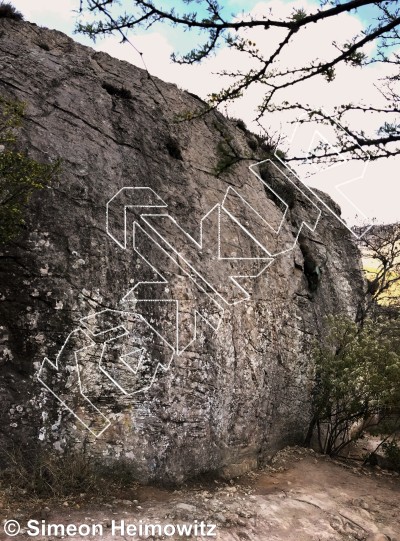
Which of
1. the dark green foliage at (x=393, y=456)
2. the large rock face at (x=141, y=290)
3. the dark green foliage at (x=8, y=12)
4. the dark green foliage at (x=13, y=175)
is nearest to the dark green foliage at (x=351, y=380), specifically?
the large rock face at (x=141, y=290)

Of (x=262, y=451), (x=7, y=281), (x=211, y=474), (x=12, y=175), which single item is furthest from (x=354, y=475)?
(x=12, y=175)

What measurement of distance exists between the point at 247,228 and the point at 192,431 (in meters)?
4.26

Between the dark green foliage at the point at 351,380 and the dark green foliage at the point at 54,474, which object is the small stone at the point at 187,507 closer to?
the dark green foliage at the point at 54,474

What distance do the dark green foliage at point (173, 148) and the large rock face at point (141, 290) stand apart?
2 cm

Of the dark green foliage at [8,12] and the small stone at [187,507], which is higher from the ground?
the dark green foliage at [8,12]

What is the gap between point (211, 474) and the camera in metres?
6.78

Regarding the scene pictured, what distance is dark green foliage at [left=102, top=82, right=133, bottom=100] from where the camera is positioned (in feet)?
29.7

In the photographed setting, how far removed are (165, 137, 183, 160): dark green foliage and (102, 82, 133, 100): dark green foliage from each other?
122 centimetres

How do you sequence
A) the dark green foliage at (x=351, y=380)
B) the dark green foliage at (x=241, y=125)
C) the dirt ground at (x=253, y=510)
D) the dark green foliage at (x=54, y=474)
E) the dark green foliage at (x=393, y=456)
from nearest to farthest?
the dirt ground at (x=253, y=510) → the dark green foliage at (x=54, y=474) → the dark green foliage at (x=351, y=380) → the dark green foliage at (x=393, y=456) → the dark green foliage at (x=241, y=125)

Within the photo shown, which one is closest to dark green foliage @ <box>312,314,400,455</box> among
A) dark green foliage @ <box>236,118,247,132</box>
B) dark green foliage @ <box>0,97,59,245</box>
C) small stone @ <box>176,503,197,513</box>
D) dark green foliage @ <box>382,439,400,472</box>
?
dark green foliage @ <box>382,439,400,472</box>

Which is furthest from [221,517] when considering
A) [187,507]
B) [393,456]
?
[393,456]

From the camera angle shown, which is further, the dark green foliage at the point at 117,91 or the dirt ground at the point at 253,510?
the dark green foliage at the point at 117,91

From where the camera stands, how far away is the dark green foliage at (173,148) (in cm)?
900

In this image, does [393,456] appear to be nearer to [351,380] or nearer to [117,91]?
[351,380]
